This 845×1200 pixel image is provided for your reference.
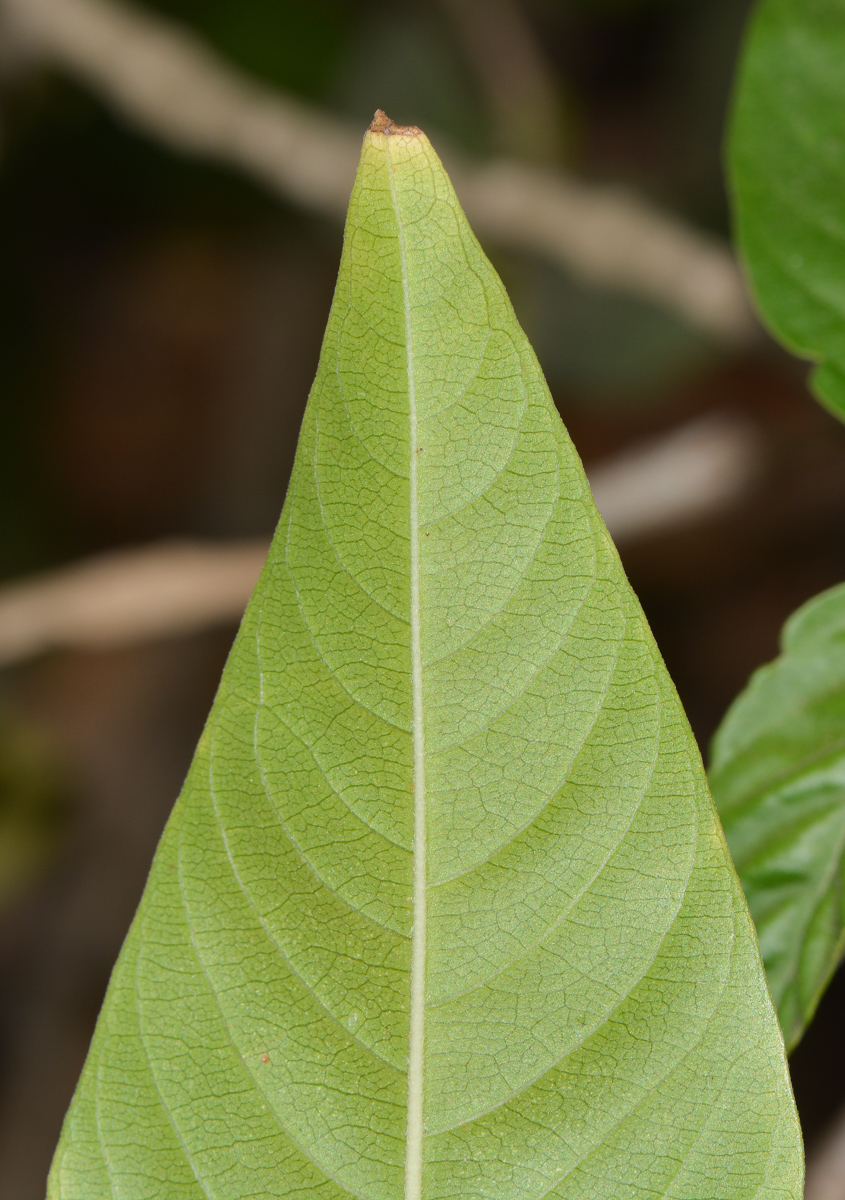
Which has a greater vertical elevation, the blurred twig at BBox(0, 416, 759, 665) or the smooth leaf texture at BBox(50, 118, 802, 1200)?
the blurred twig at BBox(0, 416, 759, 665)

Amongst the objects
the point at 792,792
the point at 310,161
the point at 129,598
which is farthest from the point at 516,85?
the point at 792,792

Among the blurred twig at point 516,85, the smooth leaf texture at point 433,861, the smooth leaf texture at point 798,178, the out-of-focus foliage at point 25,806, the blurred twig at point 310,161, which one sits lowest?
the smooth leaf texture at point 433,861

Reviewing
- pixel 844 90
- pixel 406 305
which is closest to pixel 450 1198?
pixel 406 305

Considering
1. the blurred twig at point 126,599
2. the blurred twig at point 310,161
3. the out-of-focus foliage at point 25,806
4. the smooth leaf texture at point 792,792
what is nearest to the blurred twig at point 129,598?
the blurred twig at point 126,599

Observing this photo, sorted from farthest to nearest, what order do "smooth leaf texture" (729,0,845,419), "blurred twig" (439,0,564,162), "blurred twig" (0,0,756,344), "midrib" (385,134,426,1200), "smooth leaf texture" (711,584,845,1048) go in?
"blurred twig" (439,0,564,162)
"blurred twig" (0,0,756,344)
"smooth leaf texture" (729,0,845,419)
"smooth leaf texture" (711,584,845,1048)
"midrib" (385,134,426,1200)

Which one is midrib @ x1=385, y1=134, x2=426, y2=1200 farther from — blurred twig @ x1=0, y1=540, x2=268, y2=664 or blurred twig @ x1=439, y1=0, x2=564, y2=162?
blurred twig @ x1=439, y1=0, x2=564, y2=162

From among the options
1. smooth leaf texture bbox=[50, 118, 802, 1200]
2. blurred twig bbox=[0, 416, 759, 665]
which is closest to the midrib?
smooth leaf texture bbox=[50, 118, 802, 1200]

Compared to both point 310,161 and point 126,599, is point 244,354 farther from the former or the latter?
point 126,599

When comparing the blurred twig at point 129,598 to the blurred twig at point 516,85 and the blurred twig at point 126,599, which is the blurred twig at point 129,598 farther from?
the blurred twig at point 516,85
